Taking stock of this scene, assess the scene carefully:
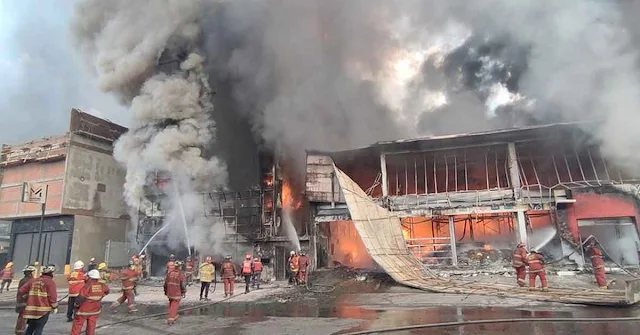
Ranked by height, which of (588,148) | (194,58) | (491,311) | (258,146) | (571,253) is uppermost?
(194,58)

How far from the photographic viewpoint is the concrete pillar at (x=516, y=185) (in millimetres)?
16031

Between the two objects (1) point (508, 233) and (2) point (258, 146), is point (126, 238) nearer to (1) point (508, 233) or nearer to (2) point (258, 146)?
(2) point (258, 146)

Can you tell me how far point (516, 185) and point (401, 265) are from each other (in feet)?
19.9

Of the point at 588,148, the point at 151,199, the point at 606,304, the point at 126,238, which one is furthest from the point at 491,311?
the point at 126,238

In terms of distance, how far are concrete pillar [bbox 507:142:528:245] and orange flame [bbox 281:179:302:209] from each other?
31.2 ft

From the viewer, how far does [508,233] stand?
1769 centimetres

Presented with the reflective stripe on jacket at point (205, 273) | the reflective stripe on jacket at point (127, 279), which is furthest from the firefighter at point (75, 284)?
the reflective stripe on jacket at point (205, 273)

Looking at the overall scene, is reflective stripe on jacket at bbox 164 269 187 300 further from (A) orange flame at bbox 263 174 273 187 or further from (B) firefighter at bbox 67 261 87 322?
(A) orange flame at bbox 263 174 273 187

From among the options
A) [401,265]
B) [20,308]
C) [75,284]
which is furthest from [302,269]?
[20,308]

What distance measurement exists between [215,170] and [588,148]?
54.0ft

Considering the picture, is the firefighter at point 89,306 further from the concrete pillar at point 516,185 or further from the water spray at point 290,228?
the concrete pillar at point 516,185

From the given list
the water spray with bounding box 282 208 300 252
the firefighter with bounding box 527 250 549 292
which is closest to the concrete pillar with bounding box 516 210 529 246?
the firefighter with bounding box 527 250 549 292

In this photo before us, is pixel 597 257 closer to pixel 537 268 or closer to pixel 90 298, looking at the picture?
pixel 537 268

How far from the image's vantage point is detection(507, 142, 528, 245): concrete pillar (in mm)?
16031
